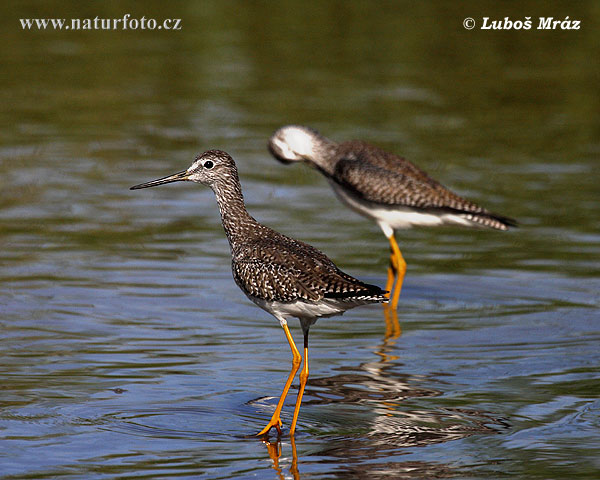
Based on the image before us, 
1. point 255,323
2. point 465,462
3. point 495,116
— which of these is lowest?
point 465,462

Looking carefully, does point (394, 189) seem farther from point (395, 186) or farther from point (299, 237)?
point (299, 237)

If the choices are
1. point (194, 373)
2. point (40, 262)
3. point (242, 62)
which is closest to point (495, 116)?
point (242, 62)

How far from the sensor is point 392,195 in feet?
45.4

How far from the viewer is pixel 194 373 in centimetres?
1036

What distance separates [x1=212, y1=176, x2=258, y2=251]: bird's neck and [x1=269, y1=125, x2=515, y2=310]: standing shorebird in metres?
3.50

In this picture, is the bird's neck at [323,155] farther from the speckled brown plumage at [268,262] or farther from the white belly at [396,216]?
the speckled brown plumage at [268,262]

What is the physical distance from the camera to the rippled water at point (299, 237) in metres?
8.73

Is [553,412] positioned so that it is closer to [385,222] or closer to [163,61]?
[385,222]

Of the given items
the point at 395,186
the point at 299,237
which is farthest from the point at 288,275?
the point at 299,237

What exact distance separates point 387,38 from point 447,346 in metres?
19.1

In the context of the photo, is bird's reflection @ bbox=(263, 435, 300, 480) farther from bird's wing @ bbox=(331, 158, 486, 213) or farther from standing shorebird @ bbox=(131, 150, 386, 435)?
bird's wing @ bbox=(331, 158, 486, 213)

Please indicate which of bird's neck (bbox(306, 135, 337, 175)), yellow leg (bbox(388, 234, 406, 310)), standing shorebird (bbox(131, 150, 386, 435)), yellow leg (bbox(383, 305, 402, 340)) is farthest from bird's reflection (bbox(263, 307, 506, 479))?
bird's neck (bbox(306, 135, 337, 175))

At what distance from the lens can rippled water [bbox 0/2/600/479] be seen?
873 cm

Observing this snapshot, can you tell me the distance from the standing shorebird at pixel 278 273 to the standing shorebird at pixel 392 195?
354 centimetres
